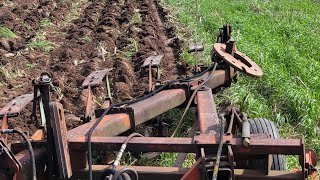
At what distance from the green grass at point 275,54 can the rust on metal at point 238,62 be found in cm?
87

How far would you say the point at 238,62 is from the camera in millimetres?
5102

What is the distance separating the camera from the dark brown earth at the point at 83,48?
285 inches

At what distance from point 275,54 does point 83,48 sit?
3.73 m

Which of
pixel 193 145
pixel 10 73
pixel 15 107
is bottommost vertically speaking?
pixel 10 73

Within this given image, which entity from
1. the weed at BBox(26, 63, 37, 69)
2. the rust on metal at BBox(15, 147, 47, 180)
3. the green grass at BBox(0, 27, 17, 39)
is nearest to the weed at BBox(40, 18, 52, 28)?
the green grass at BBox(0, 27, 17, 39)

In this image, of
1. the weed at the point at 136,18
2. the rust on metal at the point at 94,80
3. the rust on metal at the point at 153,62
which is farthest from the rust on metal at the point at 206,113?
the weed at the point at 136,18

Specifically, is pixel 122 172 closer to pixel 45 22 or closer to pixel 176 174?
pixel 176 174

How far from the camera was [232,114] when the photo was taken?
3562 millimetres

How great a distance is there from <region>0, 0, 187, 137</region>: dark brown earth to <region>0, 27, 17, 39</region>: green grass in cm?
17

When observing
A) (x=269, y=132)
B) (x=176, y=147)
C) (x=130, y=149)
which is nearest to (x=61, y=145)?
(x=130, y=149)

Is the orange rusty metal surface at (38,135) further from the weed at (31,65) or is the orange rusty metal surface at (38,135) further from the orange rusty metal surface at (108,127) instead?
the weed at (31,65)

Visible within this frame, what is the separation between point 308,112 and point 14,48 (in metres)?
6.14

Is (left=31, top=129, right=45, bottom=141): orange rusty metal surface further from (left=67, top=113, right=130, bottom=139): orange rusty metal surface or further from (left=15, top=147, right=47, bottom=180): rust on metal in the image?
(left=15, top=147, right=47, bottom=180): rust on metal

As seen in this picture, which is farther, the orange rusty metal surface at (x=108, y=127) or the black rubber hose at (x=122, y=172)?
the orange rusty metal surface at (x=108, y=127)
